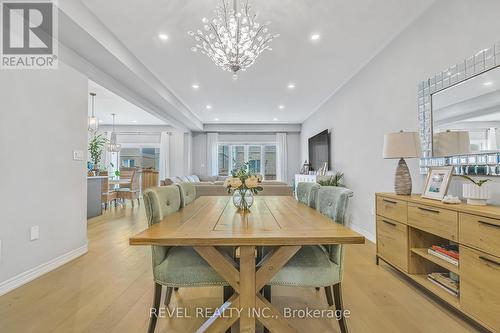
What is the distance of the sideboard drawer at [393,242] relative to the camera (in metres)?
2.21

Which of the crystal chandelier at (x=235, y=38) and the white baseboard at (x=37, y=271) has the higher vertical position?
the crystal chandelier at (x=235, y=38)

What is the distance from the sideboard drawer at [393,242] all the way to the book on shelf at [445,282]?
21 centimetres

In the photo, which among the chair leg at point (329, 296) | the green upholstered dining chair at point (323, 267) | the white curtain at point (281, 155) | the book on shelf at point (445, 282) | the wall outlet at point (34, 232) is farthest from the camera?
the white curtain at point (281, 155)

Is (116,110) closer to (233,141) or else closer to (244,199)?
(233,141)

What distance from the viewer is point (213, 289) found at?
7.06 feet

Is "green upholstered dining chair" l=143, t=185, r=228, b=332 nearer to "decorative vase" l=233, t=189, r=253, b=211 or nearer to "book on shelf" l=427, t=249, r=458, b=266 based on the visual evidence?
"decorative vase" l=233, t=189, r=253, b=211

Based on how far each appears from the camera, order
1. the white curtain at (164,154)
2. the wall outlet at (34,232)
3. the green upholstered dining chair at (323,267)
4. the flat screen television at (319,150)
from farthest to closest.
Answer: the white curtain at (164,154) → the flat screen television at (319,150) → the wall outlet at (34,232) → the green upholstered dining chair at (323,267)

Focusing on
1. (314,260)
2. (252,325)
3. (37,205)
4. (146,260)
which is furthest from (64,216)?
(314,260)

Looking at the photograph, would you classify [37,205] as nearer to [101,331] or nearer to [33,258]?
[33,258]

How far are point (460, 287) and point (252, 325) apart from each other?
4.78 ft

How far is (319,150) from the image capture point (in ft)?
20.7

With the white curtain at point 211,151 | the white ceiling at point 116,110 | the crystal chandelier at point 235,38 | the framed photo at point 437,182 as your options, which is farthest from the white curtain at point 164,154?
the framed photo at point 437,182

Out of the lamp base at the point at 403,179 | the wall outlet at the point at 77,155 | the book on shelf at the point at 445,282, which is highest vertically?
the wall outlet at the point at 77,155

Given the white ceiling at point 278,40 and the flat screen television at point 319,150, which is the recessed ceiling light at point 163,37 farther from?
the flat screen television at point 319,150
